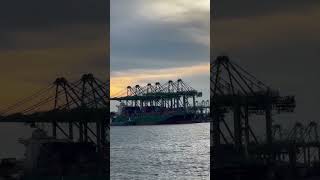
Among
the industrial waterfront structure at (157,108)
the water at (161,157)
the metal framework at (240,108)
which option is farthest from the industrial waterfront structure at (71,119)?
the industrial waterfront structure at (157,108)

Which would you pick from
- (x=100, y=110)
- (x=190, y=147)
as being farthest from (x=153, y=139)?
(x=100, y=110)

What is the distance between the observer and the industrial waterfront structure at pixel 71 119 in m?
8.40

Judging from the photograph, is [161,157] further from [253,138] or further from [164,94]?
[253,138]

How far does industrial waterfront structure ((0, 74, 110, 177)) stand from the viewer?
8.40 meters

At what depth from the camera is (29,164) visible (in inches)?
329

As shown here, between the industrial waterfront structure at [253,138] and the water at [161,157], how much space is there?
4.96 metres

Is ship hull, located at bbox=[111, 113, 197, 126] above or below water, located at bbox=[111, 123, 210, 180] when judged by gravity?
above

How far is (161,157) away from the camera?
19156 mm

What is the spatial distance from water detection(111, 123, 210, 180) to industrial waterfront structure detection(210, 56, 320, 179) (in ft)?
16.3

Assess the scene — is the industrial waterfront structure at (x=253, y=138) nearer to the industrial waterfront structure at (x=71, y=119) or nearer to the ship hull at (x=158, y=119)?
the industrial waterfront structure at (x=71, y=119)

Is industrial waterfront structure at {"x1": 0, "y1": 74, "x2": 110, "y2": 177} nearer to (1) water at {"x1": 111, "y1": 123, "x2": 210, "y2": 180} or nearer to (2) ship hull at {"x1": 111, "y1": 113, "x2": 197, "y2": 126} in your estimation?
(1) water at {"x1": 111, "y1": 123, "x2": 210, "y2": 180}

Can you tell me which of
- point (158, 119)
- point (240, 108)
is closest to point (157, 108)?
point (158, 119)

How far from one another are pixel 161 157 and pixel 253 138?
1067 centimetres

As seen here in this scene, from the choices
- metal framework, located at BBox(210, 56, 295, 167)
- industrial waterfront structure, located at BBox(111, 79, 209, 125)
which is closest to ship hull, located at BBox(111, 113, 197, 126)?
industrial waterfront structure, located at BBox(111, 79, 209, 125)
